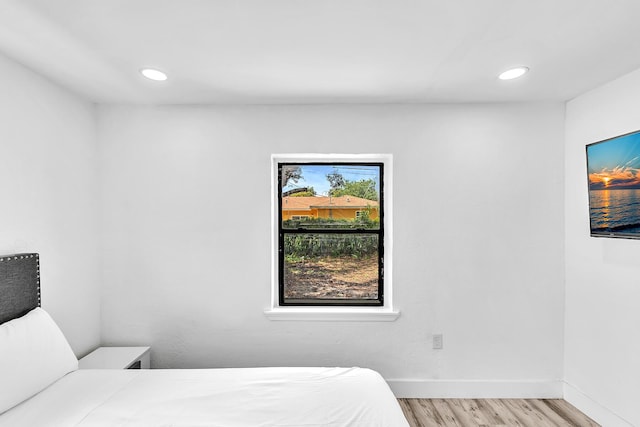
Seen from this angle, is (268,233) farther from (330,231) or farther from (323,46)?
(323,46)

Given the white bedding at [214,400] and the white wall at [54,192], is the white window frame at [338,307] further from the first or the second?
the white wall at [54,192]

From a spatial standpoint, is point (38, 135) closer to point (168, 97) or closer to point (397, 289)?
point (168, 97)

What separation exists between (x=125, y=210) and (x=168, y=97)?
3.22ft

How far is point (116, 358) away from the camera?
2666mm

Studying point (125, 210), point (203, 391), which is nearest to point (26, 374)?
point (203, 391)

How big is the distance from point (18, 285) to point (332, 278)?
2.17m

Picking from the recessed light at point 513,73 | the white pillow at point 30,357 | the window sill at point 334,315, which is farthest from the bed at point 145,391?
the recessed light at point 513,73

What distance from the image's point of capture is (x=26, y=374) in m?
1.84

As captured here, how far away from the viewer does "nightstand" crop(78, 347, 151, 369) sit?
2.55 meters

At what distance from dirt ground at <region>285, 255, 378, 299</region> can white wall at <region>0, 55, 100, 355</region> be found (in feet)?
5.19

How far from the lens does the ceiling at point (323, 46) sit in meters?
1.61

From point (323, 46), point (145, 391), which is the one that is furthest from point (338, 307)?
point (323, 46)

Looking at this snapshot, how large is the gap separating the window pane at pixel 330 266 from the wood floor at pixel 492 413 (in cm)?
95

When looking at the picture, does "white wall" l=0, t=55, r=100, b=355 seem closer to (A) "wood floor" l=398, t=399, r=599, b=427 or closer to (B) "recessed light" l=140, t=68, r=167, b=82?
(B) "recessed light" l=140, t=68, r=167, b=82
